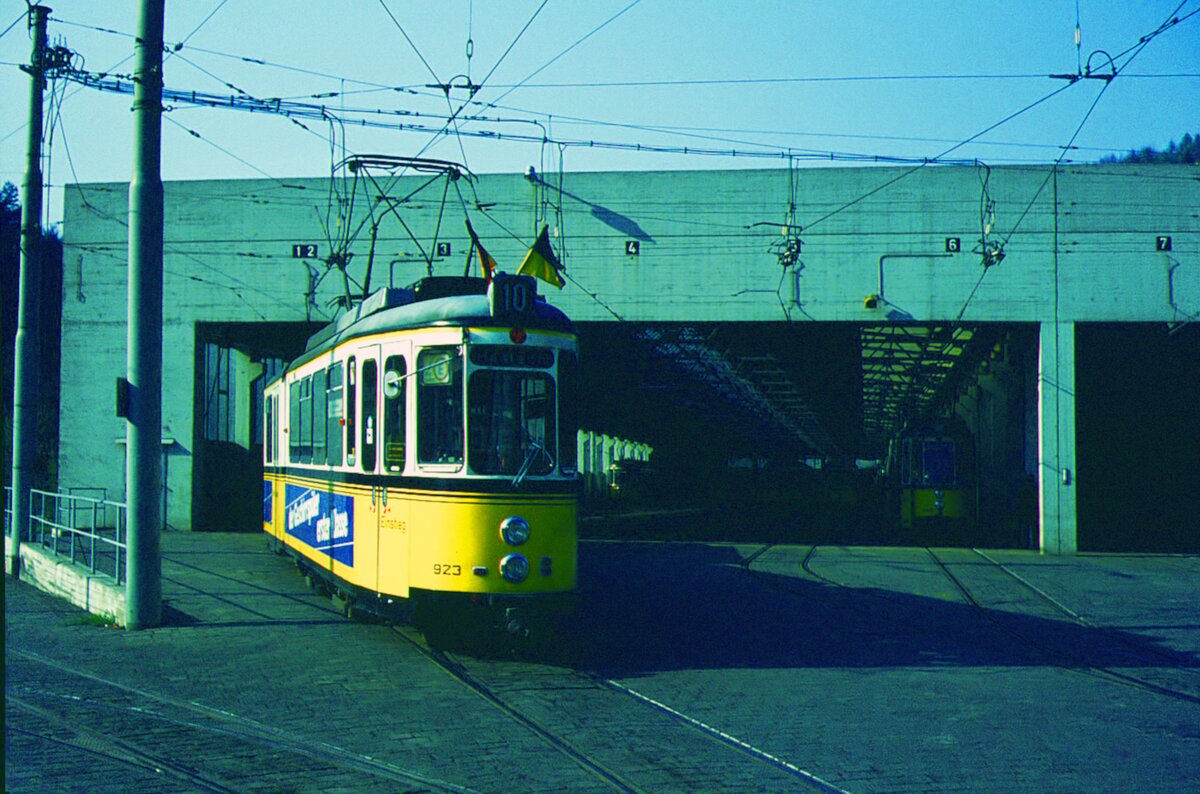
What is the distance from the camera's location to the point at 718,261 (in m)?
24.3

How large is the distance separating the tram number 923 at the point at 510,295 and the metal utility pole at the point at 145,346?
387cm

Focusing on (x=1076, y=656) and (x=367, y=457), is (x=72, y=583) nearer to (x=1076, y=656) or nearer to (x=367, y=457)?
(x=367, y=457)

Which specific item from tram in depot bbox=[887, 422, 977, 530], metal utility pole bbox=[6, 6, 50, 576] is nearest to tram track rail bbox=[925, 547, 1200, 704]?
tram in depot bbox=[887, 422, 977, 530]

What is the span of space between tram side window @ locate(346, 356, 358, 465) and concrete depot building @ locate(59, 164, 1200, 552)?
1091cm

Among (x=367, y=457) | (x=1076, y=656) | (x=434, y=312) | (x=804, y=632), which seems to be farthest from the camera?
(x=804, y=632)

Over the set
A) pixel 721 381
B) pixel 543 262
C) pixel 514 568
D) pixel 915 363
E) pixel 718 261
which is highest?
pixel 718 261

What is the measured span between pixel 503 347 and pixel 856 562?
13031 mm

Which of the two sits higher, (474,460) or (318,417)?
(318,417)

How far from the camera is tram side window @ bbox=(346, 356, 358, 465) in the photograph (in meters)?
11.1

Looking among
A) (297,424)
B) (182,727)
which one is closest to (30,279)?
(297,424)

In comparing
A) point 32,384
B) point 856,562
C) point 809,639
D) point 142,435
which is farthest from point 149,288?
point 856,562

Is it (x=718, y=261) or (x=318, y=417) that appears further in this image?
(x=718, y=261)

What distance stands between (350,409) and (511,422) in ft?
7.17

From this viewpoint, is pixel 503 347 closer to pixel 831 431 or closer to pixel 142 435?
pixel 142 435
